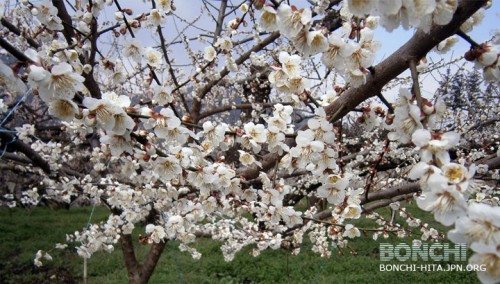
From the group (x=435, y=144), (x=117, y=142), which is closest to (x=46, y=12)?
(x=117, y=142)

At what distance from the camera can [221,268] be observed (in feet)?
22.3

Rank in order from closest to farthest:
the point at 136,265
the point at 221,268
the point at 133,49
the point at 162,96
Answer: the point at 162,96 → the point at 133,49 → the point at 136,265 → the point at 221,268

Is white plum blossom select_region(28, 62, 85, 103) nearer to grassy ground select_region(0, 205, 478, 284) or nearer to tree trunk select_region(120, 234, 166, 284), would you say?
tree trunk select_region(120, 234, 166, 284)

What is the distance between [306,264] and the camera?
269 inches

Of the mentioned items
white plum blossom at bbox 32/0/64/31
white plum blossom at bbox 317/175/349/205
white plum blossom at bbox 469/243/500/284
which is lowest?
white plum blossom at bbox 469/243/500/284

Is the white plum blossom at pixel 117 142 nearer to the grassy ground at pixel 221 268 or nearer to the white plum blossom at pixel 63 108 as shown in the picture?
the white plum blossom at pixel 63 108

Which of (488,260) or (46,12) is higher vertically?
(46,12)

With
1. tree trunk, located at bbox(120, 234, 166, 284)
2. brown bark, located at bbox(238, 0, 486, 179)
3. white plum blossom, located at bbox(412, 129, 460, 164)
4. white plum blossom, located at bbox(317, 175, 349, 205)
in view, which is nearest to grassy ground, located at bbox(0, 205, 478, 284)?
tree trunk, located at bbox(120, 234, 166, 284)

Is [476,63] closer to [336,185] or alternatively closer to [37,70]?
[336,185]

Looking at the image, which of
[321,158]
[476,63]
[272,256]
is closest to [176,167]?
[321,158]

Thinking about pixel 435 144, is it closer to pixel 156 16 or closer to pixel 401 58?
pixel 401 58

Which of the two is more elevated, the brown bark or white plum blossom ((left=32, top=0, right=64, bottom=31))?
white plum blossom ((left=32, top=0, right=64, bottom=31))

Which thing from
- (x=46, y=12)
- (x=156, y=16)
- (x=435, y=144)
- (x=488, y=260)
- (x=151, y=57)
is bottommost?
(x=488, y=260)

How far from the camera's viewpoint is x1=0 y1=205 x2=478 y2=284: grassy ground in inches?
240
